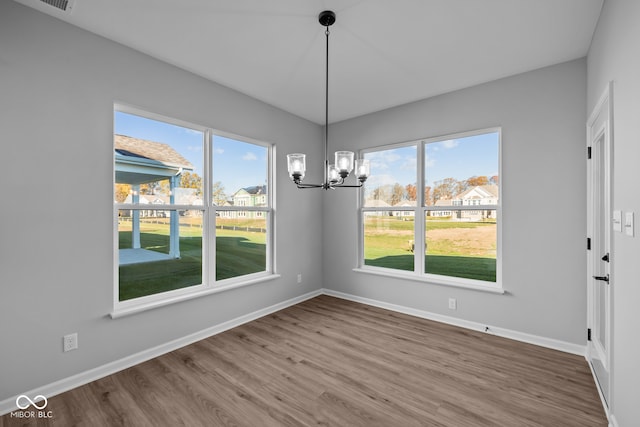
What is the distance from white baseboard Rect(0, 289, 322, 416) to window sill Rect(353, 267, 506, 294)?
1674 millimetres

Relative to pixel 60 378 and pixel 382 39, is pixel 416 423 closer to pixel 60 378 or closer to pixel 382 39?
pixel 60 378

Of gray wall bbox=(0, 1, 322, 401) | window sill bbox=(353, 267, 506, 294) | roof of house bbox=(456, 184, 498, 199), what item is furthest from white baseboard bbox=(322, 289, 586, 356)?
gray wall bbox=(0, 1, 322, 401)

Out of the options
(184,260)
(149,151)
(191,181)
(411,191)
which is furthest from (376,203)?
(149,151)

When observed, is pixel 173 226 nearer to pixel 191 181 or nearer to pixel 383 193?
pixel 191 181

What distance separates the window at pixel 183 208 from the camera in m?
2.72

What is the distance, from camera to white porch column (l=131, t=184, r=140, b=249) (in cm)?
274

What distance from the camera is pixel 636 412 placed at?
141 cm

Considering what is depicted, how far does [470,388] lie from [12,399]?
11.1 feet

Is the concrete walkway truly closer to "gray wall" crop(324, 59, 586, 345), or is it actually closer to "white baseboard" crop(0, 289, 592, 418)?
"white baseboard" crop(0, 289, 592, 418)

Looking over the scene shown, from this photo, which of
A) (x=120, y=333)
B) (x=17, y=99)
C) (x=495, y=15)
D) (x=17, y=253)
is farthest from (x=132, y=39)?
(x=495, y=15)

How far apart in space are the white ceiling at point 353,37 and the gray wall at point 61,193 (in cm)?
24
